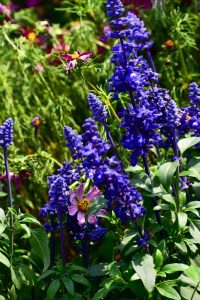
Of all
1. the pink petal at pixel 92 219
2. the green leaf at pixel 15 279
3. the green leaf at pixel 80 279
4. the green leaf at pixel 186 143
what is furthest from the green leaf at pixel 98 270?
the green leaf at pixel 186 143

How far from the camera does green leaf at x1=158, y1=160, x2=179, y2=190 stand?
178 cm

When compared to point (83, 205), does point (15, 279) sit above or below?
below

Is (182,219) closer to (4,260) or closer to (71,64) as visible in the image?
(4,260)

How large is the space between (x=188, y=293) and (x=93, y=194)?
46 centimetres

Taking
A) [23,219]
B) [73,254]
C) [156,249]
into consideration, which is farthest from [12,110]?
[156,249]

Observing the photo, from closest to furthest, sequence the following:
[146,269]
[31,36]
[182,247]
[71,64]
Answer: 1. [146,269]
2. [182,247]
3. [71,64]
4. [31,36]

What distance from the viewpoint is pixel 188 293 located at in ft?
6.06

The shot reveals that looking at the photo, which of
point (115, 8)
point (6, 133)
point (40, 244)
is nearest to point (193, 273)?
point (40, 244)

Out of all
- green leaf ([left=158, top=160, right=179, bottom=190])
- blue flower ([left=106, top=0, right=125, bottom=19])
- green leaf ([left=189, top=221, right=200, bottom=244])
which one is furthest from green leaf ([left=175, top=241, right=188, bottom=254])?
blue flower ([left=106, top=0, right=125, bottom=19])

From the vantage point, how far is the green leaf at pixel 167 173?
178 centimetres

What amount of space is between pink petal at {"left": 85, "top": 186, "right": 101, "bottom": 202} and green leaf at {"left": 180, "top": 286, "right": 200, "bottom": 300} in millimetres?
426

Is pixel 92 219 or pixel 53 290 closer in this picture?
pixel 53 290

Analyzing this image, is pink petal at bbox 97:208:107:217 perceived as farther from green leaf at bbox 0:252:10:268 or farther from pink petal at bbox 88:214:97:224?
green leaf at bbox 0:252:10:268

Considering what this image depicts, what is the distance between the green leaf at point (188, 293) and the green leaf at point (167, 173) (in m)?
0.34
